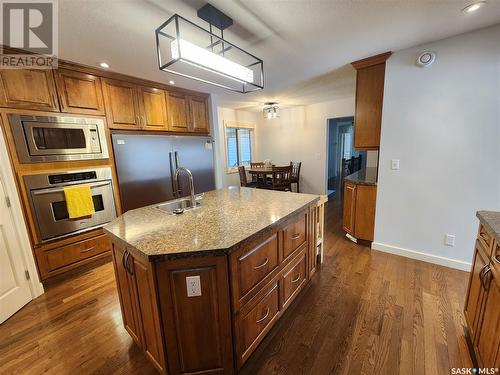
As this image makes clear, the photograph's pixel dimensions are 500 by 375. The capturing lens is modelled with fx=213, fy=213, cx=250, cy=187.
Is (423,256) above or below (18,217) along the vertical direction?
below

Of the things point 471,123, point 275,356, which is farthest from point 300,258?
point 471,123

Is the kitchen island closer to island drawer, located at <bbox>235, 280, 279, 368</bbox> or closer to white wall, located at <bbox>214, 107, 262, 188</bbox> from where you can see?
island drawer, located at <bbox>235, 280, 279, 368</bbox>

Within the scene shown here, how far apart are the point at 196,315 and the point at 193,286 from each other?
18cm

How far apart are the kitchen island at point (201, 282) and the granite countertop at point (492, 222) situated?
1.08 meters

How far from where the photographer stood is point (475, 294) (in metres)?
1.36

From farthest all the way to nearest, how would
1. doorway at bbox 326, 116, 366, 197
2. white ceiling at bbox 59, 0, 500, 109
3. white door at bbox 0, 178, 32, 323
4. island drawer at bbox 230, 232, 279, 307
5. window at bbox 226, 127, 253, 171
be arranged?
1. doorway at bbox 326, 116, 366, 197
2. window at bbox 226, 127, 253, 171
3. white door at bbox 0, 178, 32, 323
4. white ceiling at bbox 59, 0, 500, 109
5. island drawer at bbox 230, 232, 279, 307

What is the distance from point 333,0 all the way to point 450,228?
2491mm

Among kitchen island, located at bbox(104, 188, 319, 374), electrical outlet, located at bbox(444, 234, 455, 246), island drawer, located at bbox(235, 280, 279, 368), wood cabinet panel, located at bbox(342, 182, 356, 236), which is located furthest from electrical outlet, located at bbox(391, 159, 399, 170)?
island drawer, located at bbox(235, 280, 279, 368)

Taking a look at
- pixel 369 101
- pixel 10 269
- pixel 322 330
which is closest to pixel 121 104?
pixel 10 269

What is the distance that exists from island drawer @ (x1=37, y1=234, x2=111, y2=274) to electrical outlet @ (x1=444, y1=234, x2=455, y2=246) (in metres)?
3.57

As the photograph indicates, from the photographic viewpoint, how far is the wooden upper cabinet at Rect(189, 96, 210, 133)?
3447 mm

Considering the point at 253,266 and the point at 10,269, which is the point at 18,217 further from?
the point at 253,266

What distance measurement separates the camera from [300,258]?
1.87m

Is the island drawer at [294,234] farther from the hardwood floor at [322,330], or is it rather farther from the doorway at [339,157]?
the doorway at [339,157]
